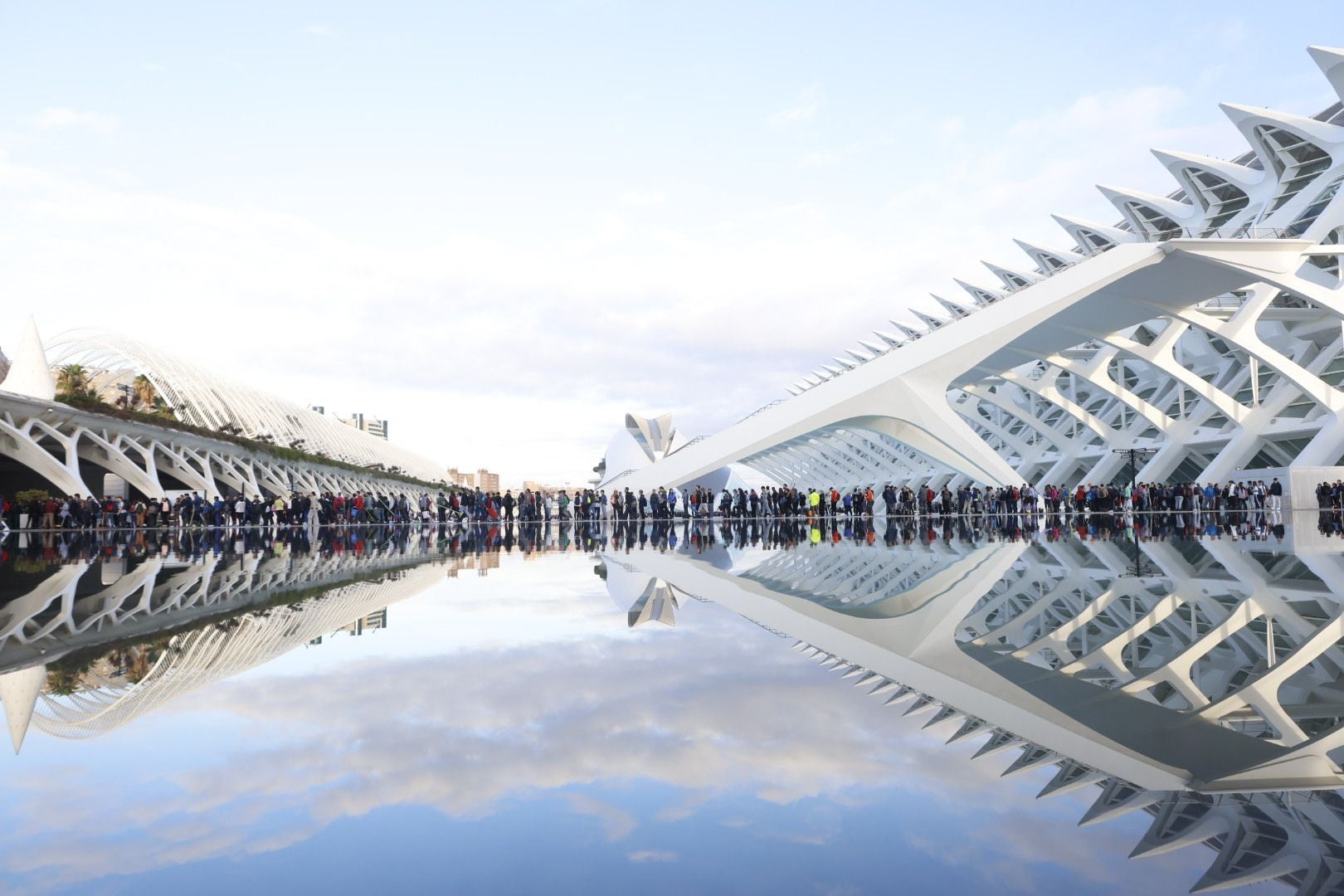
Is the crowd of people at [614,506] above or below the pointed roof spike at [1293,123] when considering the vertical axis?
below

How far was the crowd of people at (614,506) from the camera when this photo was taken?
2323 cm

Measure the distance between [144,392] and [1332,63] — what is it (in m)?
38.3

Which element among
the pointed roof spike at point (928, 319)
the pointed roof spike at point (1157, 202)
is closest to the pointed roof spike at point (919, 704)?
the pointed roof spike at point (1157, 202)

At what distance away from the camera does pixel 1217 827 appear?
1.74 metres

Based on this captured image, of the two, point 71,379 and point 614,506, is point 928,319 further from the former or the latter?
point 71,379

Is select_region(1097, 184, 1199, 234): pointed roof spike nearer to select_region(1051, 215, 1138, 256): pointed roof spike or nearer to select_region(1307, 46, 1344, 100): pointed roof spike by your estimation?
select_region(1051, 215, 1138, 256): pointed roof spike

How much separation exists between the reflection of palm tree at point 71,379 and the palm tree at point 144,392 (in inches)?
61.5

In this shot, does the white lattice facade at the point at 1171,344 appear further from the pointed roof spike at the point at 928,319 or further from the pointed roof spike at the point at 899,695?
the pointed roof spike at the point at 899,695

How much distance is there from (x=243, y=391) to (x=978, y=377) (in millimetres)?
33410

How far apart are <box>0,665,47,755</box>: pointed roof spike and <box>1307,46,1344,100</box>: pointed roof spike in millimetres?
28649

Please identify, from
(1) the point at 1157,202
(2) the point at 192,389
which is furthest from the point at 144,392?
(1) the point at 1157,202

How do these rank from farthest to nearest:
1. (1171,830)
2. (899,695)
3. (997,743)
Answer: (899,695)
(997,743)
(1171,830)

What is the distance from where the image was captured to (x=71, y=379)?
33.6 meters

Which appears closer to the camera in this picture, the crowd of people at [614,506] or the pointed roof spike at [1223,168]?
the crowd of people at [614,506]
